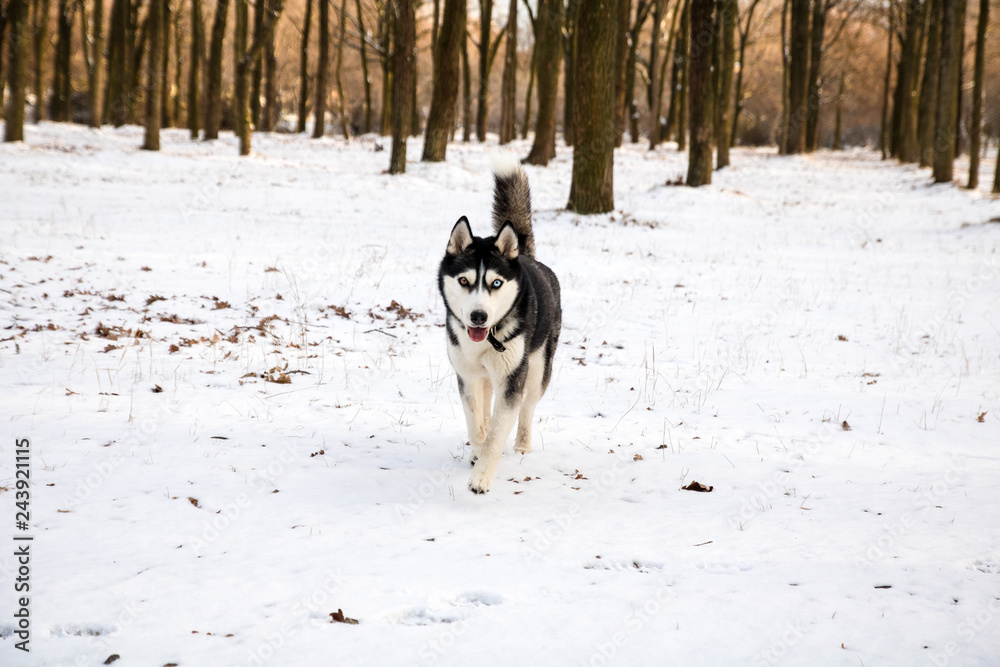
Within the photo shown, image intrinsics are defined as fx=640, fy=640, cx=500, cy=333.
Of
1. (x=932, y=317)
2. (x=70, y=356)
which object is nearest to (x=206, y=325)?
(x=70, y=356)

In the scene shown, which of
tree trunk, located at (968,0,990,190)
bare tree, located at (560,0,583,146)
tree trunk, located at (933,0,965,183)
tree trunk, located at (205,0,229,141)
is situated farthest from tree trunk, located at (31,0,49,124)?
tree trunk, located at (968,0,990,190)

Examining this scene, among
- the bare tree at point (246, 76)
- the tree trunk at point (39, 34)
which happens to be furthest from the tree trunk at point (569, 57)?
the tree trunk at point (39, 34)

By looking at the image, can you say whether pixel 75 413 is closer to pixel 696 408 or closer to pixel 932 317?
pixel 696 408

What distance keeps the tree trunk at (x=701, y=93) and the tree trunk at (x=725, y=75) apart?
470 centimetres

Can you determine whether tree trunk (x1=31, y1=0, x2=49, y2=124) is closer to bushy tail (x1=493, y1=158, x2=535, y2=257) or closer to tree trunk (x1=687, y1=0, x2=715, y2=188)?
tree trunk (x1=687, y1=0, x2=715, y2=188)

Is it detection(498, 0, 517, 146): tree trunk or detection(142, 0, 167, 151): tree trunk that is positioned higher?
detection(498, 0, 517, 146): tree trunk

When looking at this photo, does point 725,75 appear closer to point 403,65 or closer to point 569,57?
point 569,57

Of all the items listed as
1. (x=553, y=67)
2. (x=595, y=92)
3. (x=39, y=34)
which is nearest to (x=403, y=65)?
(x=553, y=67)

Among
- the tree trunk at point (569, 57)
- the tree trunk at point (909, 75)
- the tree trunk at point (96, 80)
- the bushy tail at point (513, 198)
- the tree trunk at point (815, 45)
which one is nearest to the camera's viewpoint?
the bushy tail at point (513, 198)

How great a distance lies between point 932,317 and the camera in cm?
898

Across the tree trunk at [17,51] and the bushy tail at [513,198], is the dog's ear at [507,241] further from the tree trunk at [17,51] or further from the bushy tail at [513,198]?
the tree trunk at [17,51]

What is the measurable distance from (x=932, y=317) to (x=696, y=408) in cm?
548

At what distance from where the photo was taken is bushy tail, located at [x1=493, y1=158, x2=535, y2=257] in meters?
5.02

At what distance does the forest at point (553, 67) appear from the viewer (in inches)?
734
